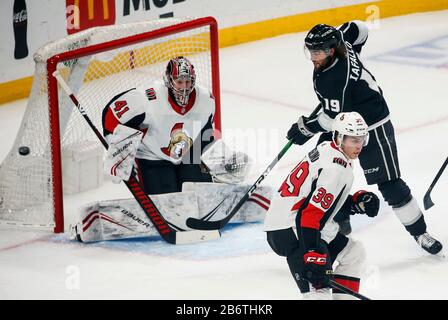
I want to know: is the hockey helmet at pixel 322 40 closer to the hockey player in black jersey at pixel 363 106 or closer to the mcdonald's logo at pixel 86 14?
the hockey player in black jersey at pixel 363 106

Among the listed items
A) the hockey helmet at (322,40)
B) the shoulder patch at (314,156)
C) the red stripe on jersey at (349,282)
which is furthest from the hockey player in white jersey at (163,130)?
the red stripe on jersey at (349,282)

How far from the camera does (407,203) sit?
5.10 m

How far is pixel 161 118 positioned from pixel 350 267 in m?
1.35

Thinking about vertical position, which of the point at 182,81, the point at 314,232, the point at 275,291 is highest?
the point at 182,81

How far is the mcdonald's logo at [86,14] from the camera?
292 inches

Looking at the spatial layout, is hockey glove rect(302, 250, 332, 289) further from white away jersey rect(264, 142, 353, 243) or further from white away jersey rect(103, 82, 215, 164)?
white away jersey rect(103, 82, 215, 164)

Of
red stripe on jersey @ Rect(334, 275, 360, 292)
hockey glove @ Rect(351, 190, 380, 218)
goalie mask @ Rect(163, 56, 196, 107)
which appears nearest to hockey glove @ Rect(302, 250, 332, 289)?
red stripe on jersey @ Rect(334, 275, 360, 292)

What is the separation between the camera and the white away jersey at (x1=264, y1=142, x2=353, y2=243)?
13.9ft

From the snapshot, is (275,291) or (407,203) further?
(407,203)

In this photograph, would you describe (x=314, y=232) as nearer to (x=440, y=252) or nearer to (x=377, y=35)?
(x=440, y=252)

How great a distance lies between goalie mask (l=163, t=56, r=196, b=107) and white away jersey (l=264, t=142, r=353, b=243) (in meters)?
1.00

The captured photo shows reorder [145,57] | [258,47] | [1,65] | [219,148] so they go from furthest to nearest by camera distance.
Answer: [258,47] < [1,65] < [145,57] < [219,148]

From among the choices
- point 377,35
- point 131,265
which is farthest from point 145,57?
point 377,35

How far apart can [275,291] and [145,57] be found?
5.95ft
